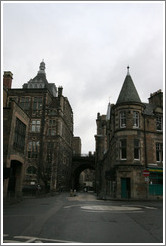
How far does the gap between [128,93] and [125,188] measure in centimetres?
1247

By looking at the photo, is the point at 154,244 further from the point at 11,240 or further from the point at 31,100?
the point at 31,100

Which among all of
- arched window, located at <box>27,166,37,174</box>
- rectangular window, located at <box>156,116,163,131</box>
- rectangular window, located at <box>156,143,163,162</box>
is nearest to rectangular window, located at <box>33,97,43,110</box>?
arched window, located at <box>27,166,37,174</box>

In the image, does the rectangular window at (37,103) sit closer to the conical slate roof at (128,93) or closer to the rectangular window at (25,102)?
the rectangular window at (25,102)

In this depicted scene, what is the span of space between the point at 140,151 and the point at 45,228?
2244cm

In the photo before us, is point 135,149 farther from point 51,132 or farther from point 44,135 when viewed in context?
point 44,135

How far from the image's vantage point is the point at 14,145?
23.9 metres

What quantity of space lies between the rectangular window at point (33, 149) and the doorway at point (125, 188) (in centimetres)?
3007

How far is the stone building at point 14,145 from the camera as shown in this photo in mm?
21938

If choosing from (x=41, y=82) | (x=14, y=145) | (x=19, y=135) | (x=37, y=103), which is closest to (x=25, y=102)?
(x=37, y=103)

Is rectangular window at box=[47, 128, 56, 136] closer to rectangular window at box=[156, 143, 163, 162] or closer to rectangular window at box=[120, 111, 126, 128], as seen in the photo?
rectangular window at box=[120, 111, 126, 128]

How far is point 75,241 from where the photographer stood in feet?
22.8

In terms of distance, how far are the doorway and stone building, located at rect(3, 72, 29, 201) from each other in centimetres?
1203

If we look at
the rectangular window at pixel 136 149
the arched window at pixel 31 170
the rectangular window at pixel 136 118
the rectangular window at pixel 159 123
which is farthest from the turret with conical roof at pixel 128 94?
the arched window at pixel 31 170

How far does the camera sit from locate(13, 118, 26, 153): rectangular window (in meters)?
24.4
